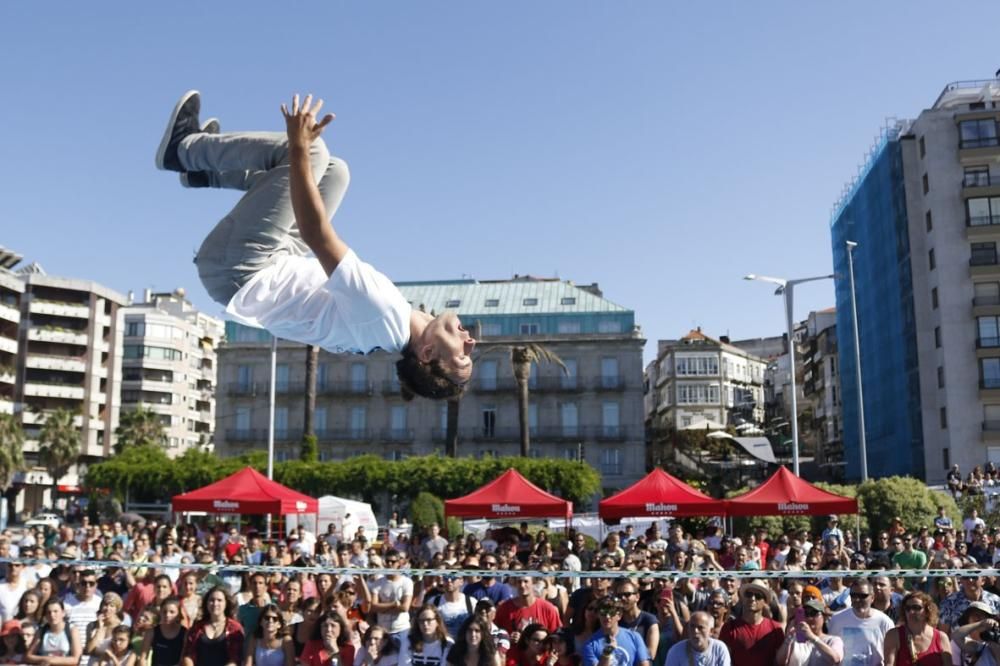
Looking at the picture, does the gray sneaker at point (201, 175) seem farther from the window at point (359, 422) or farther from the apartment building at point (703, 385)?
the apartment building at point (703, 385)

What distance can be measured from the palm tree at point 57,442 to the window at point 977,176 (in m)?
58.6

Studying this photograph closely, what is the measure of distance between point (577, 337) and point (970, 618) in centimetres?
5591

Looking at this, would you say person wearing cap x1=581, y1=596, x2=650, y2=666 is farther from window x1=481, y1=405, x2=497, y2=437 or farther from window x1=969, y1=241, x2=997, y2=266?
window x1=481, y1=405, x2=497, y2=437

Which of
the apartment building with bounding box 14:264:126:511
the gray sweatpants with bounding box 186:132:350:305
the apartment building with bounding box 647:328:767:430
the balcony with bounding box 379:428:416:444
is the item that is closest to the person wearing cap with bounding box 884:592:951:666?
the gray sweatpants with bounding box 186:132:350:305

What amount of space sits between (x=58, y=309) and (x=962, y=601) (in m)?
78.7

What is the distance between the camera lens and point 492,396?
6406cm

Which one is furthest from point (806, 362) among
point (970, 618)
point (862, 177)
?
point (970, 618)

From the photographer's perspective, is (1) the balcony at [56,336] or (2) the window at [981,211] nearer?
(2) the window at [981,211]

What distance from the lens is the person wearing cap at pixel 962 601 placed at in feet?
28.4

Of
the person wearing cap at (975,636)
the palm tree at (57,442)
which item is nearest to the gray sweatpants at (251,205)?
the person wearing cap at (975,636)

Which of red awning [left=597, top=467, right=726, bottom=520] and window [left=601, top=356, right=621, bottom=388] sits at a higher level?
window [left=601, top=356, right=621, bottom=388]

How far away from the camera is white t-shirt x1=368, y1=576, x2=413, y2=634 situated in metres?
9.97

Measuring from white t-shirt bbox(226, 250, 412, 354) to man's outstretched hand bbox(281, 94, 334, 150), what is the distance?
588 mm

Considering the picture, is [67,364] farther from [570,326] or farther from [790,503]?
[790,503]
